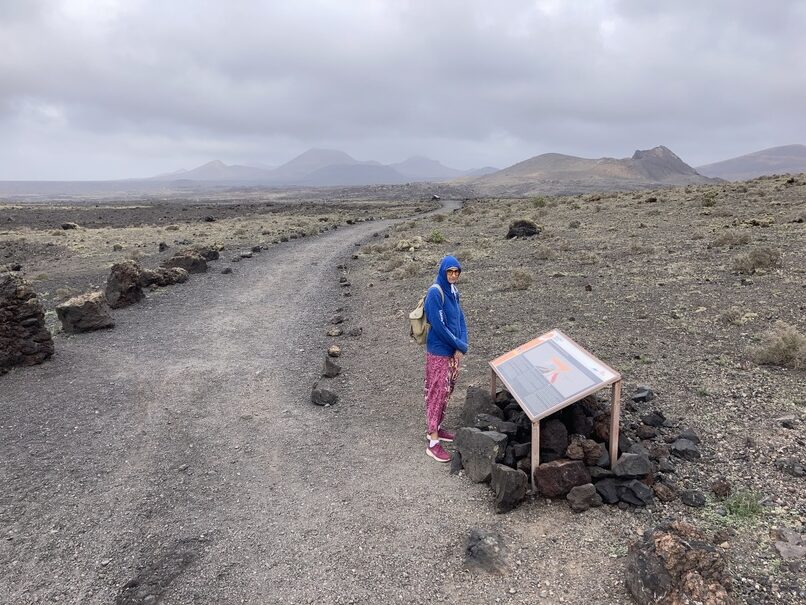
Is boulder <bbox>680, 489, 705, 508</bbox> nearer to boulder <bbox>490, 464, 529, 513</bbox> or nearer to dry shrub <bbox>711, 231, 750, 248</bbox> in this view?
boulder <bbox>490, 464, 529, 513</bbox>

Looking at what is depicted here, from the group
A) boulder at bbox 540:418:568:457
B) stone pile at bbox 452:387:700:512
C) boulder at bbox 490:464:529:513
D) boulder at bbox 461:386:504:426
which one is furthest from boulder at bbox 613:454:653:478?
boulder at bbox 461:386:504:426

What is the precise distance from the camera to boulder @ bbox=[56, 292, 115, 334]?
12.1 m

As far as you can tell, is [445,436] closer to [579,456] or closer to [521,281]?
[579,456]

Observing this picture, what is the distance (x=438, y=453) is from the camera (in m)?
6.41

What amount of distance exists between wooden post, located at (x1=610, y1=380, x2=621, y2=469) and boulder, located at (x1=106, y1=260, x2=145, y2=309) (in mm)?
13562

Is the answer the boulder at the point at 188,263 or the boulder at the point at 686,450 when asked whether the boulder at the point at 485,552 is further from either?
the boulder at the point at 188,263

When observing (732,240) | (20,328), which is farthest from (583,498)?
(732,240)

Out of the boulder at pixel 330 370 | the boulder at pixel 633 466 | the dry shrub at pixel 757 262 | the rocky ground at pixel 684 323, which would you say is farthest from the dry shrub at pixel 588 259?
the boulder at pixel 633 466

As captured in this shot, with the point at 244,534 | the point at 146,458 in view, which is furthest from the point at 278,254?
the point at 244,534

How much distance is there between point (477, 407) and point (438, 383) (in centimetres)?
66

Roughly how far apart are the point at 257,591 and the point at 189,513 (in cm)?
151

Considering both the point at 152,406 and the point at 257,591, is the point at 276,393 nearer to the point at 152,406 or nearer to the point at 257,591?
the point at 152,406

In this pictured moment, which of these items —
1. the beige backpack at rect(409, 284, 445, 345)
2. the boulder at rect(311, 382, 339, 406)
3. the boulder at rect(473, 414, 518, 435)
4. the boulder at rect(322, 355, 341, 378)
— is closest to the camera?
the boulder at rect(473, 414, 518, 435)

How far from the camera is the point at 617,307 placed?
1130 centimetres
